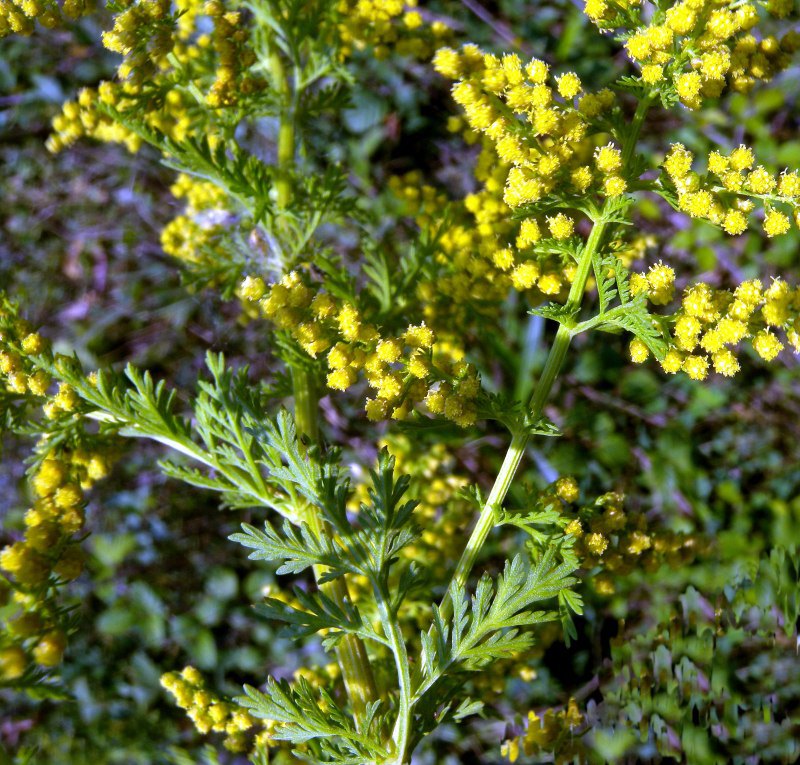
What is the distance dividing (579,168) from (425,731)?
1.11 m

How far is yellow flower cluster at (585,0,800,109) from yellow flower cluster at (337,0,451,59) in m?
0.72

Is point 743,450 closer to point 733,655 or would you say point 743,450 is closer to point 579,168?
point 733,655

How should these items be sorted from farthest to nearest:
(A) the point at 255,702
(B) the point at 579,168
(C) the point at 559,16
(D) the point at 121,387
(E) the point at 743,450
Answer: (C) the point at 559,16 < (E) the point at 743,450 < (D) the point at 121,387 < (A) the point at 255,702 < (B) the point at 579,168

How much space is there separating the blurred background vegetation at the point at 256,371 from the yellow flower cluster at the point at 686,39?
124 cm

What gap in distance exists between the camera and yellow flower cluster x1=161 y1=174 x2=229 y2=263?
2197 mm

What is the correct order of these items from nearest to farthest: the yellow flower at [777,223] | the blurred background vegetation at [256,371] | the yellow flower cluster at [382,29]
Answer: the yellow flower at [777,223], the yellow flower cluster at [382,29], the blurred background vegetation at [256,371]

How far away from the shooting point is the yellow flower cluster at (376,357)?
138 cm

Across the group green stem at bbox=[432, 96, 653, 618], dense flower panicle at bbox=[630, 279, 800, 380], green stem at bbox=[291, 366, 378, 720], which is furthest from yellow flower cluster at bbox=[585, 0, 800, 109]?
green stem at bbox=[291, 366, 378, 720]

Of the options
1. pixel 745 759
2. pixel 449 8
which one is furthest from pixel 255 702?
pixel 449 8

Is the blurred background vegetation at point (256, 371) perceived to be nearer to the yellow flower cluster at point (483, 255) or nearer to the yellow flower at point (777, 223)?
the yellow flower cluster at point (483, 255)

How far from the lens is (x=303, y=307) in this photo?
1.44 m

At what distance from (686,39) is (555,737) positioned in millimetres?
1498

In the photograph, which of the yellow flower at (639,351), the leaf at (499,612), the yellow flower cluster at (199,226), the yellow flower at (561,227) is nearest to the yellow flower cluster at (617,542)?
the leaf at (499,612)

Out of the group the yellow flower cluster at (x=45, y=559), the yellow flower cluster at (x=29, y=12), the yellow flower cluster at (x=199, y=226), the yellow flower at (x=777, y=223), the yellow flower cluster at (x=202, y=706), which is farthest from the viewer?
the yellow flower cluster at (x=199, y=226)
